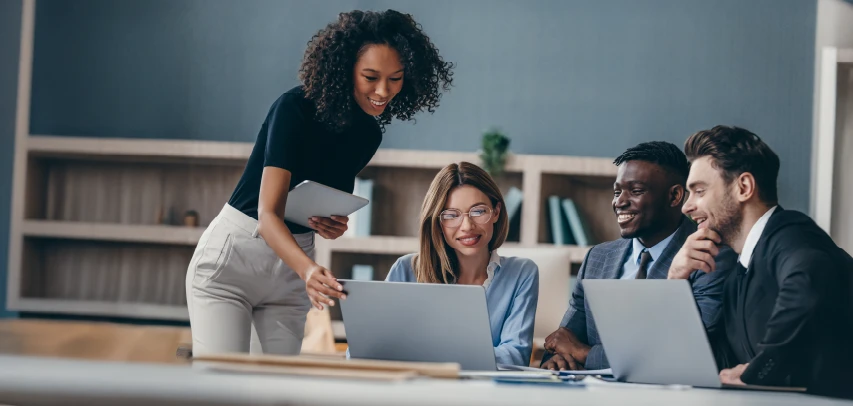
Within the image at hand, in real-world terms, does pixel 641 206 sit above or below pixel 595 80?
below

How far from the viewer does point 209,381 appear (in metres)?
0.92

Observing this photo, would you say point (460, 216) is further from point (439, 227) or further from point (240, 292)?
point (240, 292)

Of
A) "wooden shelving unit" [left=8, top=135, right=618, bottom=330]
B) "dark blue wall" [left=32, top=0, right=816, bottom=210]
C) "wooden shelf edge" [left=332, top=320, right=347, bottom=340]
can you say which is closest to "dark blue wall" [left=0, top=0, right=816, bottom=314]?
"dark blue wall" [left=32, top=0, right=816, bottom=210]

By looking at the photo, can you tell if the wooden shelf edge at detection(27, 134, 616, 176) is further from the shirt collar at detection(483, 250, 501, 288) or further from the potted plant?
the shirt collar at detection(483, 250, 501, 288)

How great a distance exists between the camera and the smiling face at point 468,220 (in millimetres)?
2066

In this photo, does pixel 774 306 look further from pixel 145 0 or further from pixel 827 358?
pixel 145 0

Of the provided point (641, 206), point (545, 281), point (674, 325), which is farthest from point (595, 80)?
point (674, 325)

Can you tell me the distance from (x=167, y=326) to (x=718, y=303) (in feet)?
8.41

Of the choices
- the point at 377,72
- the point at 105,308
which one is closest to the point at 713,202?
the point at 377,72

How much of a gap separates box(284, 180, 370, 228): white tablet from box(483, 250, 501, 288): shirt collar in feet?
1.62

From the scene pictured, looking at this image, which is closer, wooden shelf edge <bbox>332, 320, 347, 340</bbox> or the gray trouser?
the gray trouser

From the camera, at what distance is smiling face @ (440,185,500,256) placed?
2.07 m

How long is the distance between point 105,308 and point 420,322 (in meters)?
2.67

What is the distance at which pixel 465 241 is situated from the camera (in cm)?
207
